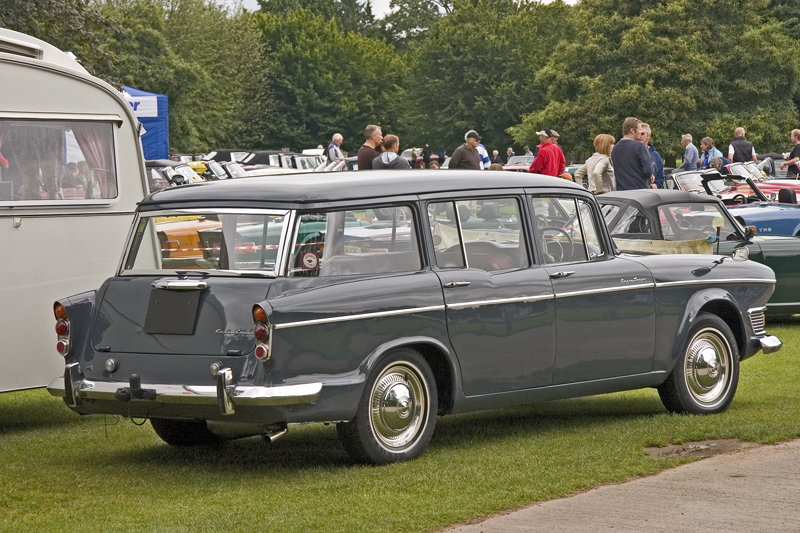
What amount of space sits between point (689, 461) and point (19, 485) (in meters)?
3.73

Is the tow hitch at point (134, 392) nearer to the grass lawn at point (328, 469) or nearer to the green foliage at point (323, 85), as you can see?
the grass lawn at point (328, 469)

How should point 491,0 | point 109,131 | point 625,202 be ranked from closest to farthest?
point 109,131 → point 625,202 → point 491,0

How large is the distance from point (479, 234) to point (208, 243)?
167 cm

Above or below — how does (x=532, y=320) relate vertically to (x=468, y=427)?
above

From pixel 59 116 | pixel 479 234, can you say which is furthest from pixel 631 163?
pixel 59 116

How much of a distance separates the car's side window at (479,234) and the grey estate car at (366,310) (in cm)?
1

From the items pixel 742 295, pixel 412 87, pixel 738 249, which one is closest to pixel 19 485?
pixel 742 295

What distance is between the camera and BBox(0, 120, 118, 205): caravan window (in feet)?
27.7

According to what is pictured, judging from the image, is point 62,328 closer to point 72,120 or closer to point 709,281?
point 72,120

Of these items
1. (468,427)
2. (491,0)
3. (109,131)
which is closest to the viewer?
(468,427)

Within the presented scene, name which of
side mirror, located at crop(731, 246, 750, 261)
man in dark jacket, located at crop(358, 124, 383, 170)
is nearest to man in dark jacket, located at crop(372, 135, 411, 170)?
man in dark jacket, located at crop(358, 124, 383, 170)

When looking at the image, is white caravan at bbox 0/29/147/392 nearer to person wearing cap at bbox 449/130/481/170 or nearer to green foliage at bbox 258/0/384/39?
person wearing cap at bbox 449/130/481/170

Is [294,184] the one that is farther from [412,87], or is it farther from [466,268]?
[412,87]

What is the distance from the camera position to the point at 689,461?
22.5ft
